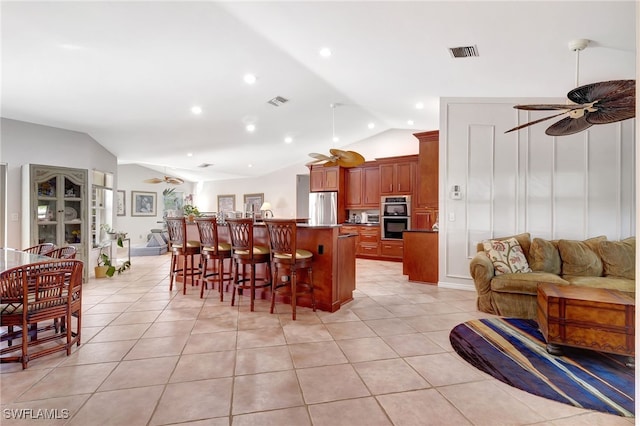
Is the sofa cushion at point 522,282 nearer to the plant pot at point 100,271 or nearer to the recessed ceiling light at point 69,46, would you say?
the recessed ceiling light at point 69,46

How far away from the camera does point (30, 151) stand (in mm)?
4605

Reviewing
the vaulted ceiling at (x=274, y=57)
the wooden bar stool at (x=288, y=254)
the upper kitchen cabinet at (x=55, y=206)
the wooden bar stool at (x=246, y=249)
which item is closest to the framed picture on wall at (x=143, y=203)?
the vaulted ceiling at (x=274, y=57)

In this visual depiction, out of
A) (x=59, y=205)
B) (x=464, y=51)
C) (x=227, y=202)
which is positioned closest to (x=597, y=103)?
(x=464, y=51)

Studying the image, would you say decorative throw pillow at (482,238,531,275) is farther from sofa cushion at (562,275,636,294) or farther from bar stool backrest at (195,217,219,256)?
bar stool backrest at (195,217,219,256)

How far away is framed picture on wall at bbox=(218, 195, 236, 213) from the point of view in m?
11.2

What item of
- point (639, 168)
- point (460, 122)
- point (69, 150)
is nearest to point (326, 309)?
point (639, 168)

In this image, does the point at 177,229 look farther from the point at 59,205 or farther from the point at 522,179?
the point at 522,179

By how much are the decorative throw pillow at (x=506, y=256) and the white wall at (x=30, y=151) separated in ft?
20.2

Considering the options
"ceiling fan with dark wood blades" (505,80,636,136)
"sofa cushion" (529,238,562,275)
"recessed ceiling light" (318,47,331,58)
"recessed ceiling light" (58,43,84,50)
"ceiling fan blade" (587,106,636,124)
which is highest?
"recessed ceiling light" (318,47,331,58)

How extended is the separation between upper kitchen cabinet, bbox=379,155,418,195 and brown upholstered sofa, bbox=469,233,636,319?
A: 3205 millimetres

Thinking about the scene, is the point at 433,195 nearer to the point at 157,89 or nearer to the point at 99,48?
the point at 157,89

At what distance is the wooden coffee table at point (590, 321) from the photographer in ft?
7.58

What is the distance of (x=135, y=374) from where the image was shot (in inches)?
88.2

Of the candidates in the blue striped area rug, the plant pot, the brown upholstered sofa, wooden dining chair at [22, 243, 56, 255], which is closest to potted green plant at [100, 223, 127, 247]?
the plant pot
